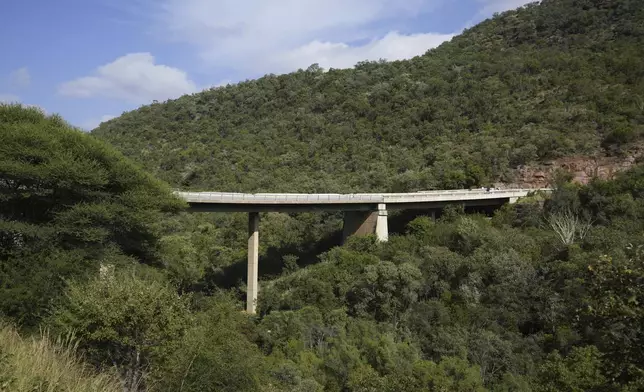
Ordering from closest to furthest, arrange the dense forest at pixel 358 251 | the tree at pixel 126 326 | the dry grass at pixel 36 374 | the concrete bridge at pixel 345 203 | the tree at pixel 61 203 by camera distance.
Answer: the dry grass at pixel 36 374 → the tree at pixel 126 326 → the dense forest at pixel 358 251 → the tree at pixel 61 203 → the concrete bridge at pixel 345 203

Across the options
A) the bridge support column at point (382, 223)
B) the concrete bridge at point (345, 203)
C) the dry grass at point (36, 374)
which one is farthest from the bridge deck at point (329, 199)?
the dry grass at point (36, 374)

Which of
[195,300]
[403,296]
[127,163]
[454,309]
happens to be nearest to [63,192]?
[127,163]

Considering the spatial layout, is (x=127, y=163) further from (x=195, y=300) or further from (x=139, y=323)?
(x=139, y=323)

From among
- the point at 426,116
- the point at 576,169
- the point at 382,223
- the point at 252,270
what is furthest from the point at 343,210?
the point at 426,116

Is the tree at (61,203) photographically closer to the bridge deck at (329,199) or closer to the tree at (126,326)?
the tree at (126,326)

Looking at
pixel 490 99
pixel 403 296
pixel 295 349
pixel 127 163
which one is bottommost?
pixel 295 349
